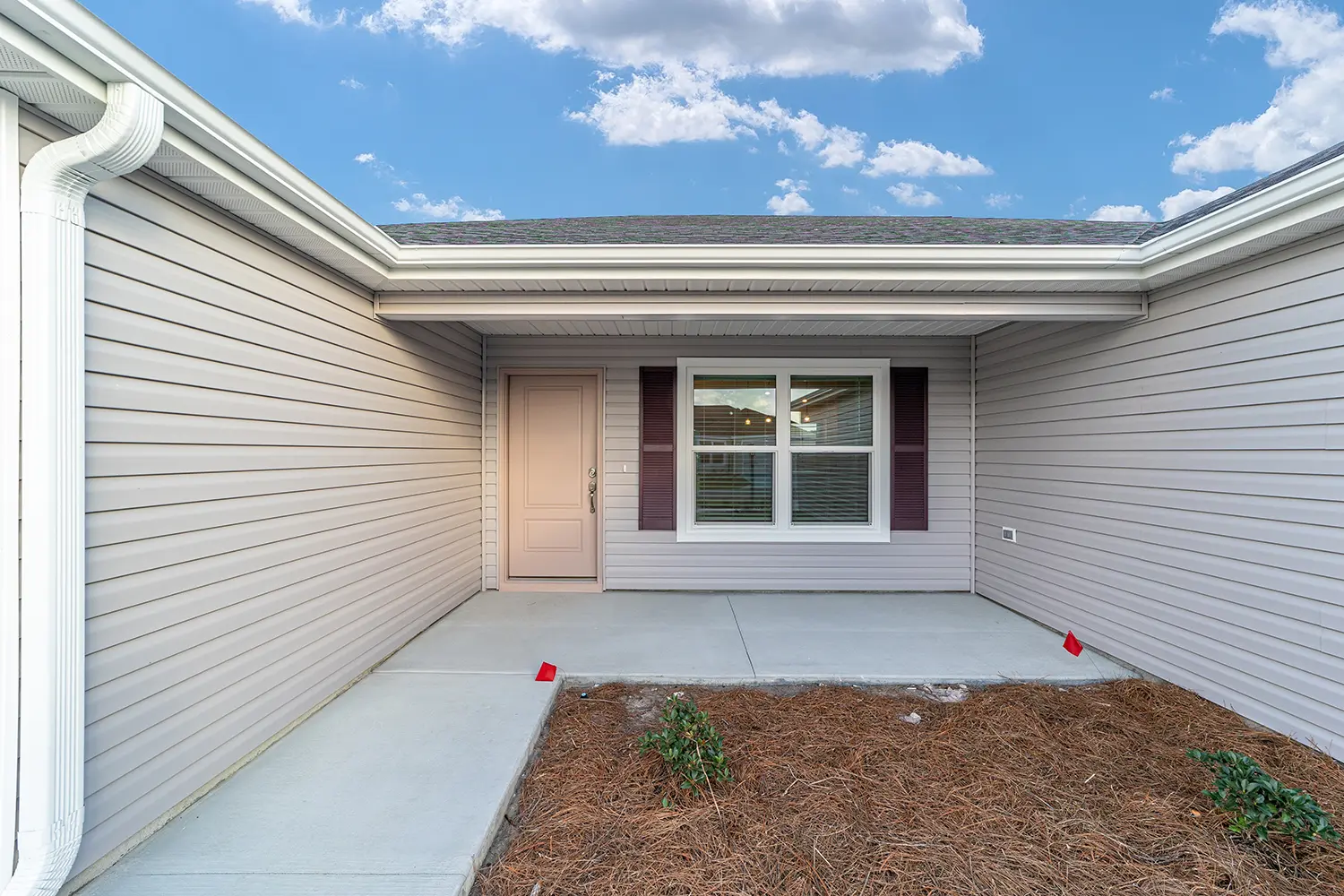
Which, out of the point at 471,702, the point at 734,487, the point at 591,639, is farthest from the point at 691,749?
the point at 734,487

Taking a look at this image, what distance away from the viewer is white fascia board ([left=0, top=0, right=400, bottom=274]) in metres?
1.27

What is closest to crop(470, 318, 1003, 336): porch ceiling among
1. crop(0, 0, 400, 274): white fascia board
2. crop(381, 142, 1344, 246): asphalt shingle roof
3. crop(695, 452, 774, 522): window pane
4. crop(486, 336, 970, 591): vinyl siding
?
crop(486, 336, 970, 591): vinyl siding

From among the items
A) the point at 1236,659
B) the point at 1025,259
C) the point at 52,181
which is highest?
the point at 1025,259

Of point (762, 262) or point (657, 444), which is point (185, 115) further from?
point (657, 444)

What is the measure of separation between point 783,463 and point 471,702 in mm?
3139

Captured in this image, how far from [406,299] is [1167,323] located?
440 cm

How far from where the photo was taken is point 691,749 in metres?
2.11

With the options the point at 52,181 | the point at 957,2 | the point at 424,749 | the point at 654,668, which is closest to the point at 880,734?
the point at 654,668

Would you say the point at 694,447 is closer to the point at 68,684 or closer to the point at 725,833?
the point at 725,833

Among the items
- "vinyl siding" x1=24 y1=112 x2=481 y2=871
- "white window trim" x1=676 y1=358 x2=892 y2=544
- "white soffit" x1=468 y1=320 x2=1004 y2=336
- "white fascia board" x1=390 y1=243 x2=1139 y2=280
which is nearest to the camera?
"vinyl siding" x1=24 y1=112 x2=481 y2=871

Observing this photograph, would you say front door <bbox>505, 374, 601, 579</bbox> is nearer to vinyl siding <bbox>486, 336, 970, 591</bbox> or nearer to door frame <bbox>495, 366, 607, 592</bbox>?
door frame <bbox>495, 366, 607, 592</bbox>

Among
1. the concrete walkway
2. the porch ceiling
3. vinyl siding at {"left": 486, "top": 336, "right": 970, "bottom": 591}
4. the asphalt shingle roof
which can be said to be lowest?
the concrete walkway

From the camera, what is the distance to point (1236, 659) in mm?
2670

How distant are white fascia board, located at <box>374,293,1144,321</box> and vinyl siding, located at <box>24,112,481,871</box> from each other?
0.44 meters
